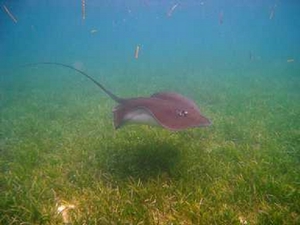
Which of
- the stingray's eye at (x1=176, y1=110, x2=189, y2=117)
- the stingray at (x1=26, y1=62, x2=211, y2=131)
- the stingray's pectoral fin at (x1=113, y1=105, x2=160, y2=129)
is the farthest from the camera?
the stingray's eye at (x1=176, y1=110, x2=189, y2=117)

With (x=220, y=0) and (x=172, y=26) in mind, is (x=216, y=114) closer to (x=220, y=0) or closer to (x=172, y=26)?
(x=220, y=0)

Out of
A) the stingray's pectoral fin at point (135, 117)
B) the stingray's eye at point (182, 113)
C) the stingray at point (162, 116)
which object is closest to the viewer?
the stingray at point (162, 116)

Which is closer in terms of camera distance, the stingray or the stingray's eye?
the stingray

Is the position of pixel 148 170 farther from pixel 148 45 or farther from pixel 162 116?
pixel 148 45

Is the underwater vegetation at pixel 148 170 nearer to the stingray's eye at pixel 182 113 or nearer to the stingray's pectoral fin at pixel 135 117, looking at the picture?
the stingray's pectoral fin at pixel 135 117

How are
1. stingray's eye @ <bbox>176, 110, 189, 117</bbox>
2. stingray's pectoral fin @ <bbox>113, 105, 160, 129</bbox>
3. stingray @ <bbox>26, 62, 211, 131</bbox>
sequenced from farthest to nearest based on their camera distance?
stingray's eye @ <bbox>176, 110, 189, 117</bbox> → stingray's pectoral fin @ <bbox>113, 105, 160, 129</bbox> → stingray @ <bbox>26, 62, 211, 131</bbox>

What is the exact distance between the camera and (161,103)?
18.0 ft

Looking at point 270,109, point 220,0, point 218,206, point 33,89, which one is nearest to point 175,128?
point 218,206

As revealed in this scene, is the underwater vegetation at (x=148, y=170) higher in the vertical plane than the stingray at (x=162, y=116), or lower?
lower

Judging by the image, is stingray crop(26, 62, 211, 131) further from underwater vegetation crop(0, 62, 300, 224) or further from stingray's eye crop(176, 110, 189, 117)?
underwater vegetation crop(0, 62, 300, 224)

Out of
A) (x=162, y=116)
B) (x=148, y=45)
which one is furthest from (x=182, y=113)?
(x=148, y=45)

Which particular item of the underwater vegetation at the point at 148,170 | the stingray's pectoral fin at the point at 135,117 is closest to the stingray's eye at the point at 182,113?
the stingray's pectoral fin at the point at 135,117

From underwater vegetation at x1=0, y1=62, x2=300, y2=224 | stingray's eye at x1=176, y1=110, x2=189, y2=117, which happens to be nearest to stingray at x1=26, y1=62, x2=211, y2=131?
stingray's eye at x1=176, y1=110, x2=189, y2=117

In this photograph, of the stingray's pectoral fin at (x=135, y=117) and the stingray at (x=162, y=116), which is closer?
the stingray at (x=162, y=116)
